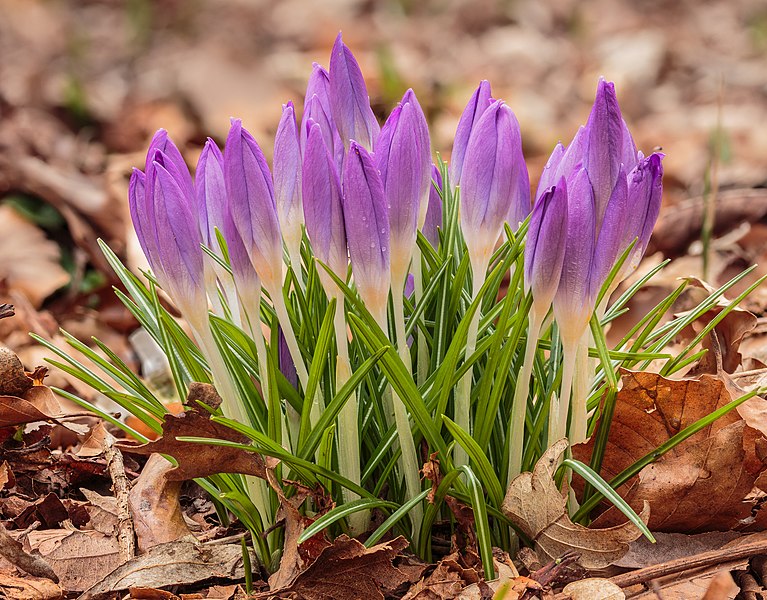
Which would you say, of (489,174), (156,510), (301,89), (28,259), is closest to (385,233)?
(489,174)

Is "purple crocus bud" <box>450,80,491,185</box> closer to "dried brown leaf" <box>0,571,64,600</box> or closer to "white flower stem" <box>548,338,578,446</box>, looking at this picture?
"white flower stem" <box>548,338,578,446</box>

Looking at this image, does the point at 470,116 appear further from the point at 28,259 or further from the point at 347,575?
the point at 28,259

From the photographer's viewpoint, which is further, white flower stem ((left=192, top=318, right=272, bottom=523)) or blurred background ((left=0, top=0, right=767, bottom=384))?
blurred background ((left=0, top=0, right=767, bottom=384))

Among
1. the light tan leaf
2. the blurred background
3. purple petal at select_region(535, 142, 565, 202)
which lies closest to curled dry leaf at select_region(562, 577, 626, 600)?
purple petal at select_region(535, 142, 565, 202)

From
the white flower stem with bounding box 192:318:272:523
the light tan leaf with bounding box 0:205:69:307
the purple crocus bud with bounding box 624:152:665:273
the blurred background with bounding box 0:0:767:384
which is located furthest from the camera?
the blurred background with bounding box 0:0:767:384

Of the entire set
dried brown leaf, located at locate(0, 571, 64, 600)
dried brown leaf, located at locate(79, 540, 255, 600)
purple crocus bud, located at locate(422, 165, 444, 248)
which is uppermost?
purple crocus bud, located at locate(422, 165, 444, 248)

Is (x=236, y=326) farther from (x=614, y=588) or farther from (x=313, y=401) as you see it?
(x=614, y=588)

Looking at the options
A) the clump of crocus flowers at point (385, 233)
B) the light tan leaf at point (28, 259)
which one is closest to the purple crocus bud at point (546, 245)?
the clump of crocus flowers at point (385, 233)
